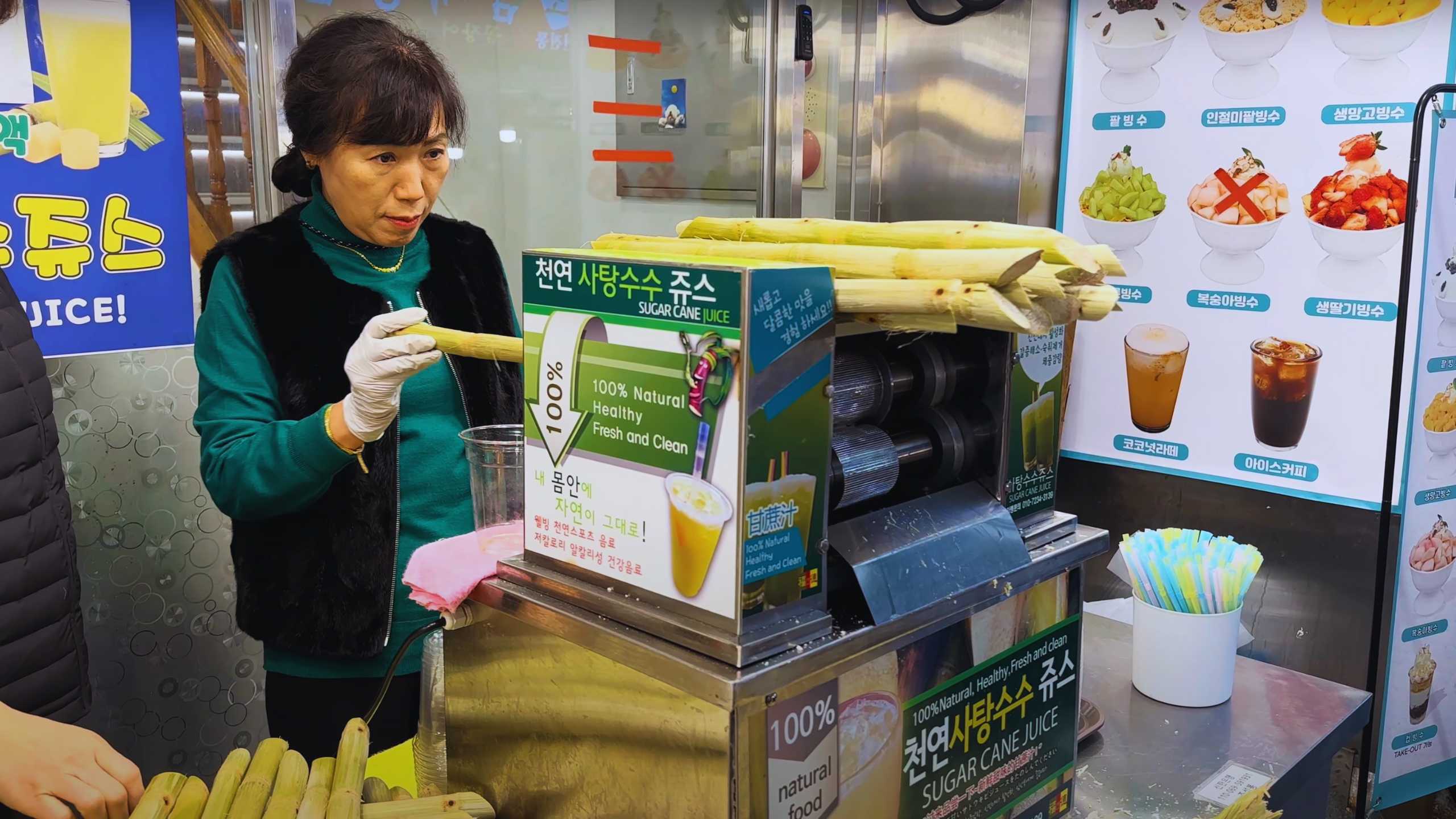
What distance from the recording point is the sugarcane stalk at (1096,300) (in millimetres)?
1013

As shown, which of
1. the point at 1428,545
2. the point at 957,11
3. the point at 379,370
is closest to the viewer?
the point at 379,370

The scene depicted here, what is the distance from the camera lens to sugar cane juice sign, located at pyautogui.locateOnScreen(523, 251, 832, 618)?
878 mm

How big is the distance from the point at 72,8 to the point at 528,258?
1.67 meters

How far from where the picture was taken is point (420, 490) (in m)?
1.80

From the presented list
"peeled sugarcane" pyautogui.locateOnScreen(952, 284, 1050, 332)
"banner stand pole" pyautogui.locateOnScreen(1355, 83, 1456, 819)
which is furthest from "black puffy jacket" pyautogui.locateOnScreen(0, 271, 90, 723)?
"banner stand pole" pyautogui.locateOnScreen(1355, 83, 1456, 819)

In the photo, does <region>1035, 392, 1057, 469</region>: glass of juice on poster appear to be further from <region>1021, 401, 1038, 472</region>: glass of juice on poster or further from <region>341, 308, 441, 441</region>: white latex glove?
<region>341, 308, 441, 441</region>: white latex glove

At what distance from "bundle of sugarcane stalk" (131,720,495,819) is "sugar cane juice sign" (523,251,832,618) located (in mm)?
321

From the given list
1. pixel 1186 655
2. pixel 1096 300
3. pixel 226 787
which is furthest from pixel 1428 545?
pixel 226 787

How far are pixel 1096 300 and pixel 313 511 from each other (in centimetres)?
128

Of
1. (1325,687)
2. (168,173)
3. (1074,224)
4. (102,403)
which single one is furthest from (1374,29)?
(102,403)

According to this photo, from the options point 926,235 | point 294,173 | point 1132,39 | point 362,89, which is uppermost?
point 1132,39

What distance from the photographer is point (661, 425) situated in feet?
3.03

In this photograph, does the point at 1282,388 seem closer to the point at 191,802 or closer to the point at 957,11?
the point at 957,11

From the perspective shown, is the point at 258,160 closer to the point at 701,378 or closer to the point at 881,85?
the point at 701,378
